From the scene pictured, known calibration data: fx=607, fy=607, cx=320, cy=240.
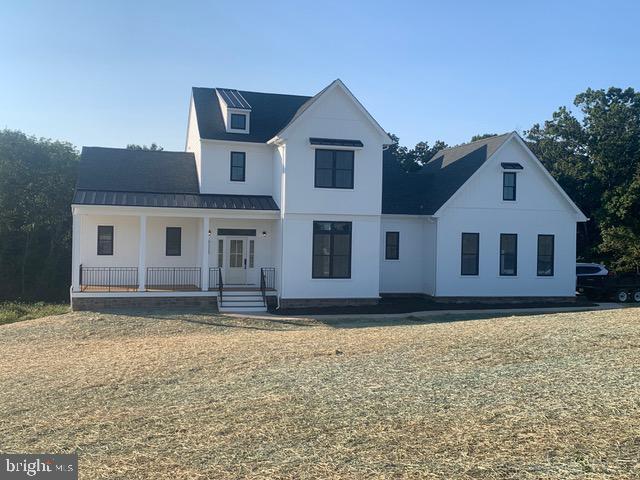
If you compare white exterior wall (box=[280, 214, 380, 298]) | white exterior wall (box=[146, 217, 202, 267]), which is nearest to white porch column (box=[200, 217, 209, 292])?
white exterior wall (box=[146, 217, 202, 267])

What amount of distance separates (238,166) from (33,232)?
16.2 metres

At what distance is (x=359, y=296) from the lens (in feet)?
78.3

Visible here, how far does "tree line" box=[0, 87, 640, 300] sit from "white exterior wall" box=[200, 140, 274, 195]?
13.7 meters

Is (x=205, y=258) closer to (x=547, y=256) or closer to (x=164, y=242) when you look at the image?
(x=164, y=242)

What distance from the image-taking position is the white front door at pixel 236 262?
25484mm

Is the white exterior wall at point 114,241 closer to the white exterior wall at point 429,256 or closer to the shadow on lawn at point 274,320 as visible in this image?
the shadow on lawn at point 274,320

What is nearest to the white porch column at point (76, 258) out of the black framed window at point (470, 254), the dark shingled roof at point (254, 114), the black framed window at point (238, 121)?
the dark shingled roof at point (254, 114)

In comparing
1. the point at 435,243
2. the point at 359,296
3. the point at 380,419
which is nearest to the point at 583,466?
the point at 380,419

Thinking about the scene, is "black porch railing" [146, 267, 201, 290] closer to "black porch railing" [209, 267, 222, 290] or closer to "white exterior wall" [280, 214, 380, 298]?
"black porch railing" [209, 267, 222, 290]

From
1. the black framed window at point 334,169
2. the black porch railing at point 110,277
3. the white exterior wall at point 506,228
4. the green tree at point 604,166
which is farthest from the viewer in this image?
the green tree at point 604,166

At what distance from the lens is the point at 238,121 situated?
25875mm

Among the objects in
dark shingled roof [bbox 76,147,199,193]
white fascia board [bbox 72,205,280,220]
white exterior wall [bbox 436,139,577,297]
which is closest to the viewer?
white fascia board [bbox 72,205,280,220]

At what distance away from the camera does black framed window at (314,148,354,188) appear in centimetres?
2350

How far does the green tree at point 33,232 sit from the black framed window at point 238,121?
49.0 feet
